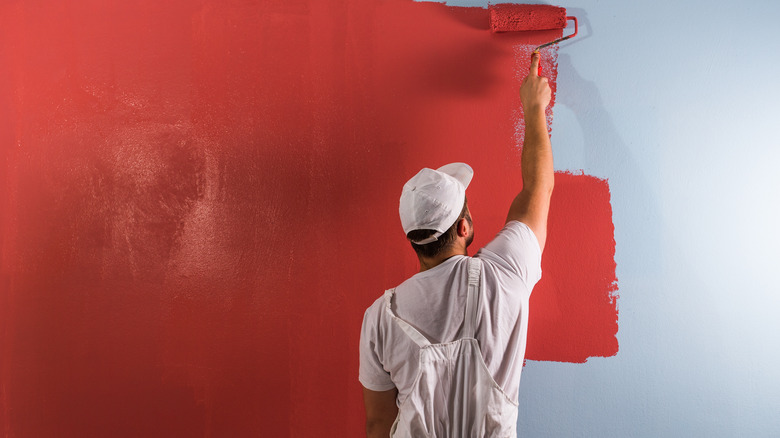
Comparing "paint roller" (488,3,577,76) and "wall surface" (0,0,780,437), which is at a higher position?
"paint roller" (488,3,577,76)

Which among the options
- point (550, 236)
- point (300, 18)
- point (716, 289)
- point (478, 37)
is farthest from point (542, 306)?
point (300, 18)

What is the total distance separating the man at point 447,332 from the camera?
3.11 ft

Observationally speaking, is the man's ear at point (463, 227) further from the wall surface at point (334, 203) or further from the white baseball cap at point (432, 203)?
the wall surface at point (334, 203)

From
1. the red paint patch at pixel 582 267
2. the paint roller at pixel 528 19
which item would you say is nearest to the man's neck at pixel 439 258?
the red paint patch at pixel 582 267

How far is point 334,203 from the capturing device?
1287mm

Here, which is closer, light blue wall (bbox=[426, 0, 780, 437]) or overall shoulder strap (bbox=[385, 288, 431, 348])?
overall shoulder strap (bbox=[385, 288, 431, 348])

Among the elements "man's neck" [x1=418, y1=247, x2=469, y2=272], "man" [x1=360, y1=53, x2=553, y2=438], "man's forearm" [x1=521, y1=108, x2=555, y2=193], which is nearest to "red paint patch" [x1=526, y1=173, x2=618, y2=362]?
"man's forearm" [x1=521, y1=108, x2=555, y2=193]

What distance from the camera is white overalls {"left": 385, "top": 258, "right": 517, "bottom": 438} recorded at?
944 mm

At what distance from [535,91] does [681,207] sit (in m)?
0.54

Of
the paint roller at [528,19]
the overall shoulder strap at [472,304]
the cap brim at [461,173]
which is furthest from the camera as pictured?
the paint roller at [528,19]

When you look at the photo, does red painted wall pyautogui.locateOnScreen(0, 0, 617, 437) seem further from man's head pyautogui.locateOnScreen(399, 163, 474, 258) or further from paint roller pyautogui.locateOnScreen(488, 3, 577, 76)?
man's head pyautogui.locateOnScreen(399, 163, 474, 258)

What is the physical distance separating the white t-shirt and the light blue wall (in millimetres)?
398

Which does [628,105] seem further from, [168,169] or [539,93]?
[168,169]

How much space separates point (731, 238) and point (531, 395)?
0.71 meters
